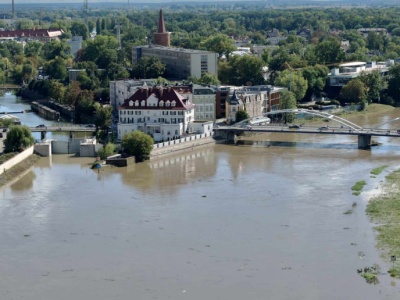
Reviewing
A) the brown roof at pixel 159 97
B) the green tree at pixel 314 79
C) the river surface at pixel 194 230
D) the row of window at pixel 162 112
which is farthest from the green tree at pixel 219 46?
the river surface at pixel 194 230

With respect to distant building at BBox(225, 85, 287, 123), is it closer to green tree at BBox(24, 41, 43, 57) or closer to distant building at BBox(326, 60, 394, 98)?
distant building at BBox(326, 60, 394, 98)

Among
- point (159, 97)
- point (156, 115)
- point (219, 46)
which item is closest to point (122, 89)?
point (159, 97)

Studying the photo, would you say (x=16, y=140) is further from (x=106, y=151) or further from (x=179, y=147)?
(x=179, y=147)

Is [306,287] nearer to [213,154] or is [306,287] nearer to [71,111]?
[213,154]

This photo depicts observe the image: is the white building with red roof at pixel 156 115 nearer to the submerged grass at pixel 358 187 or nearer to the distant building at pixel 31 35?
the submerged grass at pixel 358 187

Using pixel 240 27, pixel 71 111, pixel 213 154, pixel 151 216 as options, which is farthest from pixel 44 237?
pixel 240 27

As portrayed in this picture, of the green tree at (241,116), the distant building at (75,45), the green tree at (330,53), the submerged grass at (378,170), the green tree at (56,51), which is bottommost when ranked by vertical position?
the submerged grass at (378,170)

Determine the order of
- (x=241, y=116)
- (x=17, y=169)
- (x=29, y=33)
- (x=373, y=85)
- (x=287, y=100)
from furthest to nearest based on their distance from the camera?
1. (x=29, y=33)
2. (x=373, y=85)
3. (x=287, y=100)
4. (x=241, y=116)
5. (x=17, y=169)
